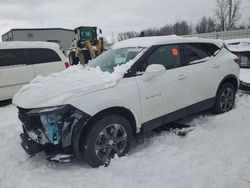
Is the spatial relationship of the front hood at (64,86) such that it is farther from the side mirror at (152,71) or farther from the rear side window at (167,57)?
the rear side window at (167,57)

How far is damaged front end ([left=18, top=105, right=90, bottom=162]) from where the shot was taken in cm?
362

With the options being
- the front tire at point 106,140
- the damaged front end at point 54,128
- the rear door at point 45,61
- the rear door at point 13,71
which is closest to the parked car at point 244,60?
the front tire at point 106,140

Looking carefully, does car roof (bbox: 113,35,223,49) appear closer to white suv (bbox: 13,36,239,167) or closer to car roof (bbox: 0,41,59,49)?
white suv (bbox: 13,36,239,167)

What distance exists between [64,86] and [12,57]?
5.41 meters

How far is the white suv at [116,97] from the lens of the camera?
3.68 metres

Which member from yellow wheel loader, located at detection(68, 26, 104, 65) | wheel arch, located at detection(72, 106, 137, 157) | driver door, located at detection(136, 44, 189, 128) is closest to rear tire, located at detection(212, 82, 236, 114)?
driver door, located at detection(136, 44, 189, 128)

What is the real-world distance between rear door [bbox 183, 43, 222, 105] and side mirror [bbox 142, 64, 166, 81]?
0.93 meters

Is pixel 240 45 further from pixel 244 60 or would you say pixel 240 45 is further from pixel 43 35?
pixel 43 35

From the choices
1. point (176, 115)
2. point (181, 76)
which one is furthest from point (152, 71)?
point (176, 115)

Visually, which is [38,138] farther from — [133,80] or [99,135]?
[133,80]

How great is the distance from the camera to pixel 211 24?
196 feet

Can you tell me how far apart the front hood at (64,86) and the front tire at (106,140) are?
0.49m

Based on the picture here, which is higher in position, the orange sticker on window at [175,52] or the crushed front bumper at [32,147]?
the orange sticker on window at [175,52]

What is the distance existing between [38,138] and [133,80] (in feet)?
5.19
